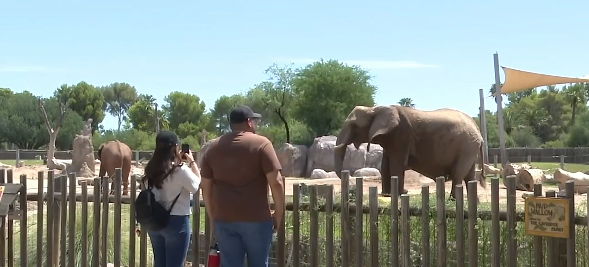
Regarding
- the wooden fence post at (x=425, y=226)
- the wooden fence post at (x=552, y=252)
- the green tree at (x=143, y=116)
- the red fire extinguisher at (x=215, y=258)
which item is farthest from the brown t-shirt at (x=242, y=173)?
the green tree at (x=143, y=116)

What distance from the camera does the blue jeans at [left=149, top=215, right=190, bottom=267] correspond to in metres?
6.22

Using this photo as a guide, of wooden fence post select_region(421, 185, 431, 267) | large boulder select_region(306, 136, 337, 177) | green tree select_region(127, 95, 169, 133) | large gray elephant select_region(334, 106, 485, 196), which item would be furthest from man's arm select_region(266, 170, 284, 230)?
green tree select_region(127, 95, 169, 133)

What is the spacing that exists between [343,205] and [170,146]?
1.39 m

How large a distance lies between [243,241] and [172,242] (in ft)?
2.61

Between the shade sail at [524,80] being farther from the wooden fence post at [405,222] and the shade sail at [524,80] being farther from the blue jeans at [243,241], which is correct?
the blue jeans at [243,241]

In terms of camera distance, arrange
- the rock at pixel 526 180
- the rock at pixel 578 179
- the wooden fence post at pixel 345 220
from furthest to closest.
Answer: the rock at pixel 526 180
the rock at pixel 578 179
the wooden fence post at pixel 345 220

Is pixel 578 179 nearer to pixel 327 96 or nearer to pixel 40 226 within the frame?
A: pixel 40 226

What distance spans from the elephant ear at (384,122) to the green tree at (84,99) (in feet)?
241

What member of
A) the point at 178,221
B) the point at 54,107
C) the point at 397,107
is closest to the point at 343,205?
the point at 178,221

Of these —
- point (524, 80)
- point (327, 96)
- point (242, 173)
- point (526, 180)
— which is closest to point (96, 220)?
point (242, 173)

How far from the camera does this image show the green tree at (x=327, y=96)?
156 ft

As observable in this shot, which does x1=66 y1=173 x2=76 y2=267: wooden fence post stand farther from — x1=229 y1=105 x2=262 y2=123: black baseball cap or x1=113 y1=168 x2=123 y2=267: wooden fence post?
x1=229 y1=105 x2=262 y2=123: black baseball cap

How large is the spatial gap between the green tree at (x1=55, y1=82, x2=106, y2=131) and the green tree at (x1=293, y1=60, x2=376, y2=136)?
1636 inches

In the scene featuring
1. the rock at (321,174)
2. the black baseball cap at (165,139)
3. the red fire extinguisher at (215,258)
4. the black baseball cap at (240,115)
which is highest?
the black baseball cap at (240,115)
